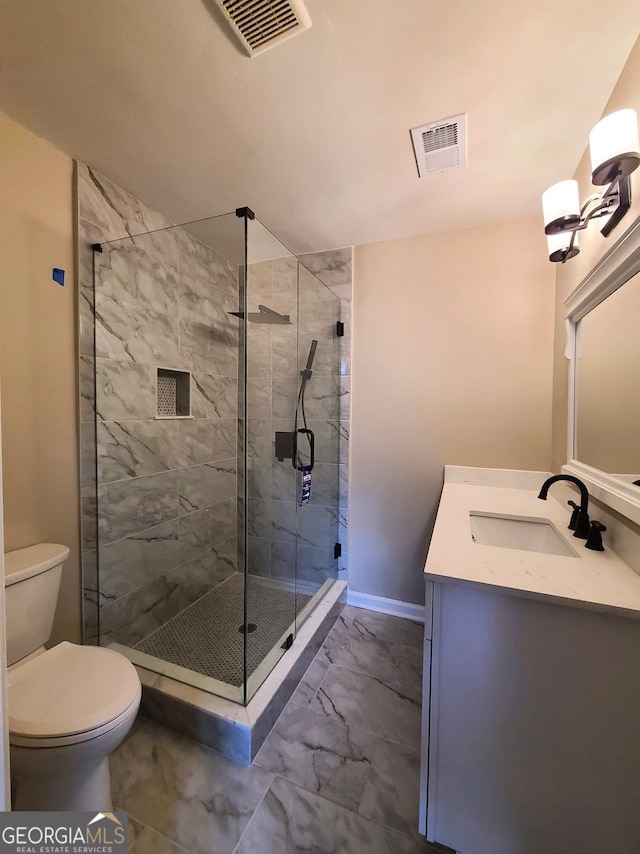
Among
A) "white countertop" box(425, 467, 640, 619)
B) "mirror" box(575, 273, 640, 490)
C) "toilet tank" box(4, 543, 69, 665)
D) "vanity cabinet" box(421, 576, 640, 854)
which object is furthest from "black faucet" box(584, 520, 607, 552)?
"toilet tank" box(4, 543, 69, 665)

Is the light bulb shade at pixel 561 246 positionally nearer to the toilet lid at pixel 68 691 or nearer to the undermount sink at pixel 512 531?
the undermount sink at pixel 512 531

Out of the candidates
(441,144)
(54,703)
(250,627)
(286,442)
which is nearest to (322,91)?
(441,144)

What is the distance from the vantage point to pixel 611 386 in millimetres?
1188

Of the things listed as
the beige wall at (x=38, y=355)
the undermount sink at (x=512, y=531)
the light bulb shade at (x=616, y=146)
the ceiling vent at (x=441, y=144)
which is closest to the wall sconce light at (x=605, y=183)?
the light bulb shade at (x=616, y=146)

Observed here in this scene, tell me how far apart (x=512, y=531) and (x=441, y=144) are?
171 centimetres

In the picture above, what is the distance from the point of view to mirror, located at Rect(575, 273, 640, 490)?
3.38 feet

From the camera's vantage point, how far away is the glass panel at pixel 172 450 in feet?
5.42

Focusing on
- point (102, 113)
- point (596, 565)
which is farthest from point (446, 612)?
point (102, 113)

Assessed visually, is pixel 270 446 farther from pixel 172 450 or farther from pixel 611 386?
pixel 611 386

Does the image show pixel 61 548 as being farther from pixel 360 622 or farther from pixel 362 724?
pixel 360 622

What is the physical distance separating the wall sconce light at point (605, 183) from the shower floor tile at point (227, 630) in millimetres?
2191

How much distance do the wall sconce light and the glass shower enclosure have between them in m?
1.26

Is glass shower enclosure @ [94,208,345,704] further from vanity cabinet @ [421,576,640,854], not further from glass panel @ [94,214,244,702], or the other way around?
vanity cabinet @ [421,576,640,854]

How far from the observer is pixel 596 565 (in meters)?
0.98
